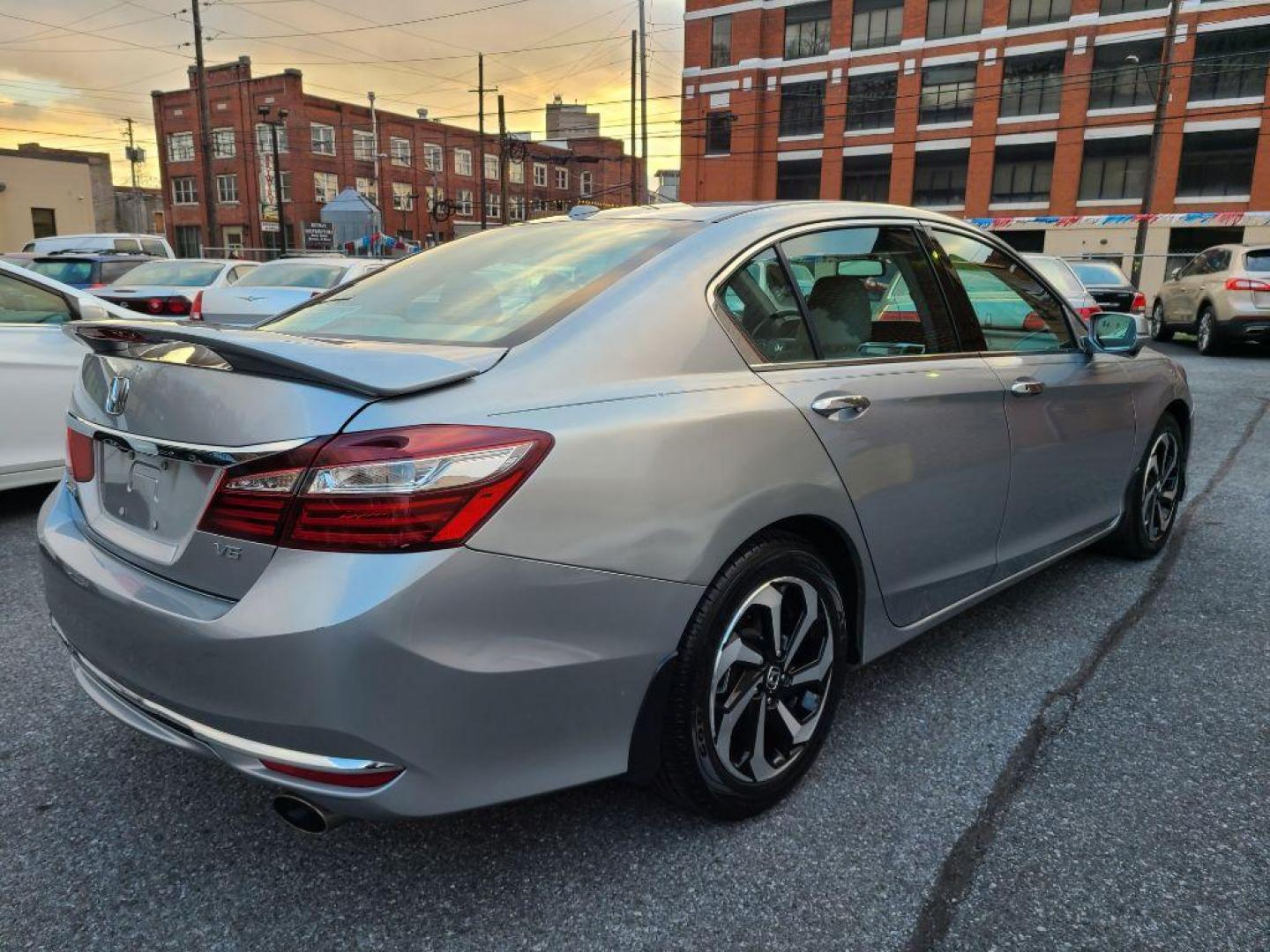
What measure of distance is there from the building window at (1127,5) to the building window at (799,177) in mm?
14047

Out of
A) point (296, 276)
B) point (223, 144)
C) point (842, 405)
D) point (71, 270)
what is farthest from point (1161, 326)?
point (223, 144)

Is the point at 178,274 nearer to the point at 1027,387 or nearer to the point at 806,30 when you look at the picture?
the point at 1027,387

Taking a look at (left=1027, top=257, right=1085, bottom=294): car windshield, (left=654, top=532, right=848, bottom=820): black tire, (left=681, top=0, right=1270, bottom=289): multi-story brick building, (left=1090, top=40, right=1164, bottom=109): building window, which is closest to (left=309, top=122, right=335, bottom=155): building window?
(left=681, top=0, right=1270, bottom=289): multi-story brick building

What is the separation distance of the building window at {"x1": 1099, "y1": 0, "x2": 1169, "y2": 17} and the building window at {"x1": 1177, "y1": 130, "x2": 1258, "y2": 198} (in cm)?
571

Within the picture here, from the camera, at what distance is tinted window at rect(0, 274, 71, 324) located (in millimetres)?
5148

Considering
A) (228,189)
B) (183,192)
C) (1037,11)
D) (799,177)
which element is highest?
(1037,11)

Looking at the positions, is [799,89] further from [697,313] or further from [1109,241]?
[697,313]

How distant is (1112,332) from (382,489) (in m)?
3.27

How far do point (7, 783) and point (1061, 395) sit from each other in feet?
11.8

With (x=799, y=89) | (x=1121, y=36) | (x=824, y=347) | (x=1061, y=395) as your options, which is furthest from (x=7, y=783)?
(x=799, y=89)

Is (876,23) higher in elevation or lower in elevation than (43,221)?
higher

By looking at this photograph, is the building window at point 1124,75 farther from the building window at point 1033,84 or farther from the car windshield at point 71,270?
the car windshield at point 71,270

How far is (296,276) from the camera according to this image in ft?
34.4

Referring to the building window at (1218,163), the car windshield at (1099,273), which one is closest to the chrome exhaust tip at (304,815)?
the car windshield at (1099,273)
